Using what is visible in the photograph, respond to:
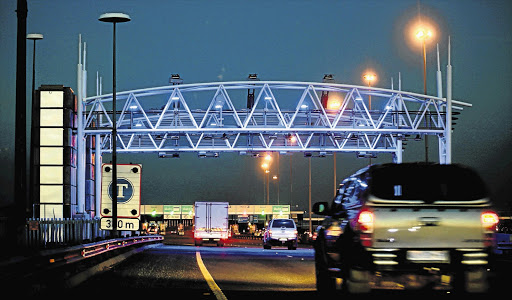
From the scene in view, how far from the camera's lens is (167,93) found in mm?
54594

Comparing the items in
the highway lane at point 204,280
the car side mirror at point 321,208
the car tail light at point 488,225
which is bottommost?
the highway lane at point 204,280

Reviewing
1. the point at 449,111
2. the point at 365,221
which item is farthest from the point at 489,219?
the point at 449,111

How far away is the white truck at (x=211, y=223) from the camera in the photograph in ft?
186

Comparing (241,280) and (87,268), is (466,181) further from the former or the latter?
(87,268)

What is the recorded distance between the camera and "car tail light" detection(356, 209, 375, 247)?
11688 millimetres

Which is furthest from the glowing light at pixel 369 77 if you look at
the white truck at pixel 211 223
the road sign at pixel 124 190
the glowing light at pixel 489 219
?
the glowing light at pixel 489 219

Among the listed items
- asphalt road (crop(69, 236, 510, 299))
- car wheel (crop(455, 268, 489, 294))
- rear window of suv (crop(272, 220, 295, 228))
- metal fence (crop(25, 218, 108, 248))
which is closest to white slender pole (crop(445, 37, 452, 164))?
rear window of suv (crop(272, 220, 295, 228))

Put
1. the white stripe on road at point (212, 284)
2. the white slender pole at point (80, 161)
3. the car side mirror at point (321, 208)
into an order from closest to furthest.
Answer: the white stripe on road at point (212, 284) < the car side mirror at point (321, 208) < the white slender pole at point (80, 161)

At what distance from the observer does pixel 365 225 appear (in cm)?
1177

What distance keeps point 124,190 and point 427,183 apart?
62.3 ft

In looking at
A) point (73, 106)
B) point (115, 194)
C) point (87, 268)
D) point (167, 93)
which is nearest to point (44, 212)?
point (73, 106)

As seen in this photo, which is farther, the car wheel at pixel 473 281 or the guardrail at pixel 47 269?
the guardrail at pixel 47 269

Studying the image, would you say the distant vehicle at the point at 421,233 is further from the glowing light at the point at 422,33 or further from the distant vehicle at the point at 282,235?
the glowing light at the point at 422,33

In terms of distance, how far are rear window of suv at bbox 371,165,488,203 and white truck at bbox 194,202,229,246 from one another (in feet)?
146
